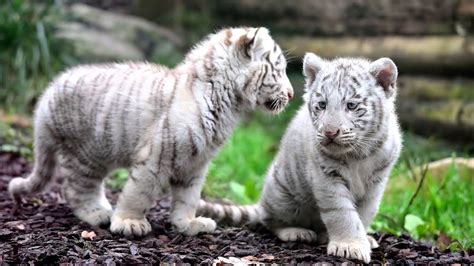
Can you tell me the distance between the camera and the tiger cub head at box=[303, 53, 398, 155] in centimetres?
435

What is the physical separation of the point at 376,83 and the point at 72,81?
7.36 ft

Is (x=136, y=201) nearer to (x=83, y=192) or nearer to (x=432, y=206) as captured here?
(x=83, y=192)

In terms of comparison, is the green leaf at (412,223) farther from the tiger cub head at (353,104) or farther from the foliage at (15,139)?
the foliage at (15,139)

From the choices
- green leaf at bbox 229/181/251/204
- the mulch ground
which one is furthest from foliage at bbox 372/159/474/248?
green leaf at bbox 229/181/251/204

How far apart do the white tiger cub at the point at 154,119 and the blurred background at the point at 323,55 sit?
1798 mm

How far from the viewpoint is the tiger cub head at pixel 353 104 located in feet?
14.3

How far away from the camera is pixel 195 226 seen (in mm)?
5062

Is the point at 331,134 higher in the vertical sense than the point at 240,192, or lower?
higher

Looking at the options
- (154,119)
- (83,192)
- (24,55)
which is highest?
(154,119)

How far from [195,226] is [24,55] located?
5.43 m

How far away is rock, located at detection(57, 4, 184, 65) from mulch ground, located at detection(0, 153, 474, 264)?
5.28 metres

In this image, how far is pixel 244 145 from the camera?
9000 millimetres

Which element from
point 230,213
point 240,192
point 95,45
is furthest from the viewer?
point 95,45

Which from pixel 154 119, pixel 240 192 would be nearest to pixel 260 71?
pixel 154 119
